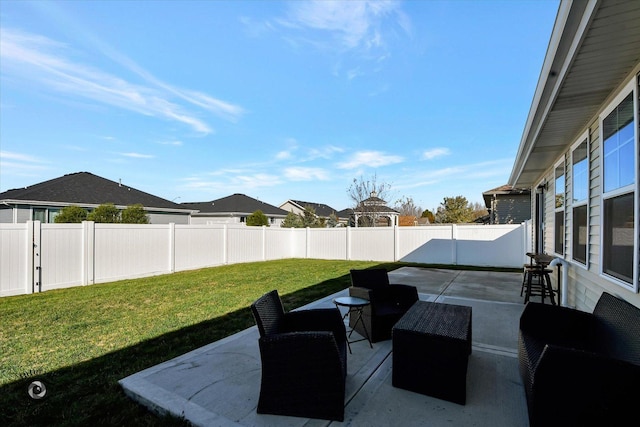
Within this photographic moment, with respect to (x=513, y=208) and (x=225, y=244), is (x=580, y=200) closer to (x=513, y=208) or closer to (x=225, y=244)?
(x=225, y=244)

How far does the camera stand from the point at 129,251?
9.41 m

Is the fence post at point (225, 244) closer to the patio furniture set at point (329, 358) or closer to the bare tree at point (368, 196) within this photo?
the patio furniture set at point (329, 358)

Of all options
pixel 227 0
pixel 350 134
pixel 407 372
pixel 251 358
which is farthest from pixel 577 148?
pixel 350 134

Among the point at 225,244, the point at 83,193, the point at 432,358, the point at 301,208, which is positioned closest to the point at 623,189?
the point at 432,358

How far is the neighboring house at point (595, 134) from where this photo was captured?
7.14 ft

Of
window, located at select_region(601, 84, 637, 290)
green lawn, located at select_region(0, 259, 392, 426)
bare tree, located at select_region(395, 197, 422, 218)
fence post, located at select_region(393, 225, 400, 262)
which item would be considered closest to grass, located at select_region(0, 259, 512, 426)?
green lawn, located at select_region(0, 259, 392, 426)

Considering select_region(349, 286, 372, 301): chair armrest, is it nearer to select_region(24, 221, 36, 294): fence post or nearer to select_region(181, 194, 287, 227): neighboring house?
select_region(24, 221, 36, 294): fence post

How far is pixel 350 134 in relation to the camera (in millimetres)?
18078

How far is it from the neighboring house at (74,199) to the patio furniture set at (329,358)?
54.3 feet

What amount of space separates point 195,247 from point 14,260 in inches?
194

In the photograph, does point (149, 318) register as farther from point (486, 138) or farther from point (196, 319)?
point (486, 138)

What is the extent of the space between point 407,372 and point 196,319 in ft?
12.0

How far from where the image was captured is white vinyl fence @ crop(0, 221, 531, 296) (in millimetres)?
7445

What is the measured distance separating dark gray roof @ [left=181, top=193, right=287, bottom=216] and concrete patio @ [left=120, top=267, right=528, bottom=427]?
79.4 feet
